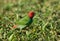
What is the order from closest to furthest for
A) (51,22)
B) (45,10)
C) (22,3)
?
(51,22), (45,10), (22,3)

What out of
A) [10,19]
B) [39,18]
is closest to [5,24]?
[10,19]

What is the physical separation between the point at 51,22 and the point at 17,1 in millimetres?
2454

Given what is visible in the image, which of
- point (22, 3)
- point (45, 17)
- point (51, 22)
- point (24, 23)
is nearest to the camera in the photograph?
point (24, 23)

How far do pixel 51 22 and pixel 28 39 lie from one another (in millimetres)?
869

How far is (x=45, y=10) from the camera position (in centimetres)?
659

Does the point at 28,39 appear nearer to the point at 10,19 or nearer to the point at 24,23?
the point at 24,23

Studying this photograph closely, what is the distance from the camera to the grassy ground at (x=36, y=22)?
16.3 feet

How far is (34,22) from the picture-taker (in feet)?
18.4

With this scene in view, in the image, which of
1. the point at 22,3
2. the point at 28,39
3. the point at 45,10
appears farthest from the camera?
the point at 22,3

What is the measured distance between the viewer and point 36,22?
5617 millimetres

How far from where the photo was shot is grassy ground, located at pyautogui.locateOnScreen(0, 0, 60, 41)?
4965mm

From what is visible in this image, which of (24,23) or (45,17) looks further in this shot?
(45,17)

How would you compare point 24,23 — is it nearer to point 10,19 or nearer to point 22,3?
point 10,19

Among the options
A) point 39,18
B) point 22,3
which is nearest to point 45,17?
point 39,18
